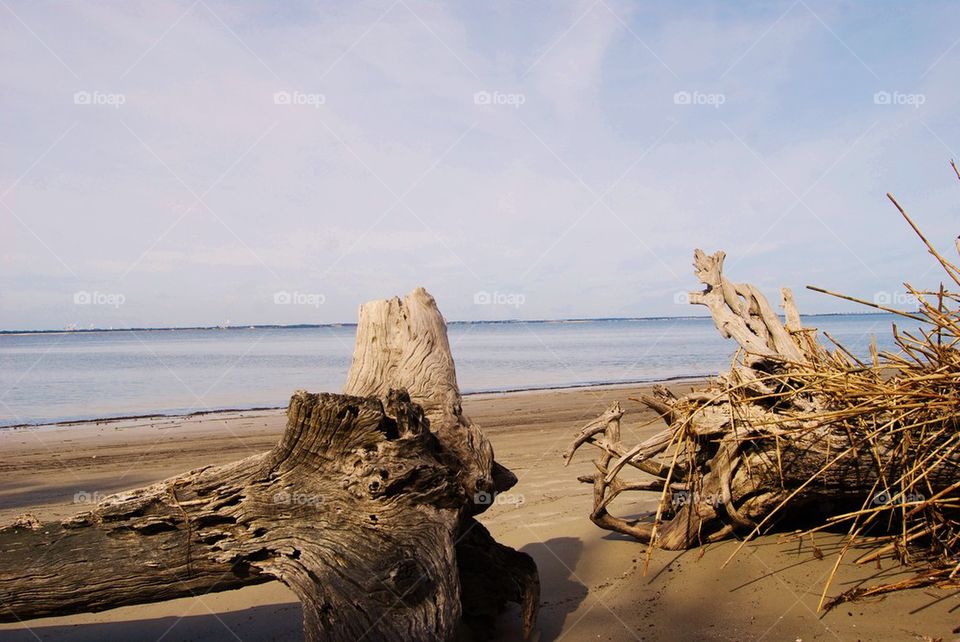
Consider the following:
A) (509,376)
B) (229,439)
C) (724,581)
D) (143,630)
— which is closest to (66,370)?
(509,376)

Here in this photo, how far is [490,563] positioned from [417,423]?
39.9 inches

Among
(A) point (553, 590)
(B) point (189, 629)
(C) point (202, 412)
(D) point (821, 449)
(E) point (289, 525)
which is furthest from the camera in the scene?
(C) point (202, 412)

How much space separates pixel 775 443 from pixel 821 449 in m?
0.24

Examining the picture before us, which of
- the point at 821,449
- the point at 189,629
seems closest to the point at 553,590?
the point at 821,449

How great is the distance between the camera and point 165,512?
330 centimetres

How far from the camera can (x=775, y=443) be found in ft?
12.9

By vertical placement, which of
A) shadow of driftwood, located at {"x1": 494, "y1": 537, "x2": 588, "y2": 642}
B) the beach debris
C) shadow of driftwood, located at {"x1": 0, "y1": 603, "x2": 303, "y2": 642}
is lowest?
shadow of driftwood, located at {"x1": 494, "y1": 537, "x2": 588, "y2": 642}

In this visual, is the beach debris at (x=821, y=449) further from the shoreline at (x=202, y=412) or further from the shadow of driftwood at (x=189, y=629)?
the shoreline at (x=202, y=412)

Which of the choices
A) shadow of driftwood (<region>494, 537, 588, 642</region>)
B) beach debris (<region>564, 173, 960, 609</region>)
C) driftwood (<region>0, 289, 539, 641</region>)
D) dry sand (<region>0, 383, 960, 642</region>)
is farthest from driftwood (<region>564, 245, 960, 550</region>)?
driftwood (<region>0, 289, 539, 641</region>)

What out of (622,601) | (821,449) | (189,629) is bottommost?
(622,601)

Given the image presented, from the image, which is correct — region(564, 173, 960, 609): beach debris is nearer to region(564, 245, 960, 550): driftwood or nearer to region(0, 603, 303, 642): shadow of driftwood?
region(564, 245, 960, 550): driftwood

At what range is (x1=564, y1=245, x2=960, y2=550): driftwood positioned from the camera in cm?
350

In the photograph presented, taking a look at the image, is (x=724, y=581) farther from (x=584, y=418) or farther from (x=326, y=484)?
(x=584, y=418)

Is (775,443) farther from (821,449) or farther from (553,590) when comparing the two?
(553,590)
